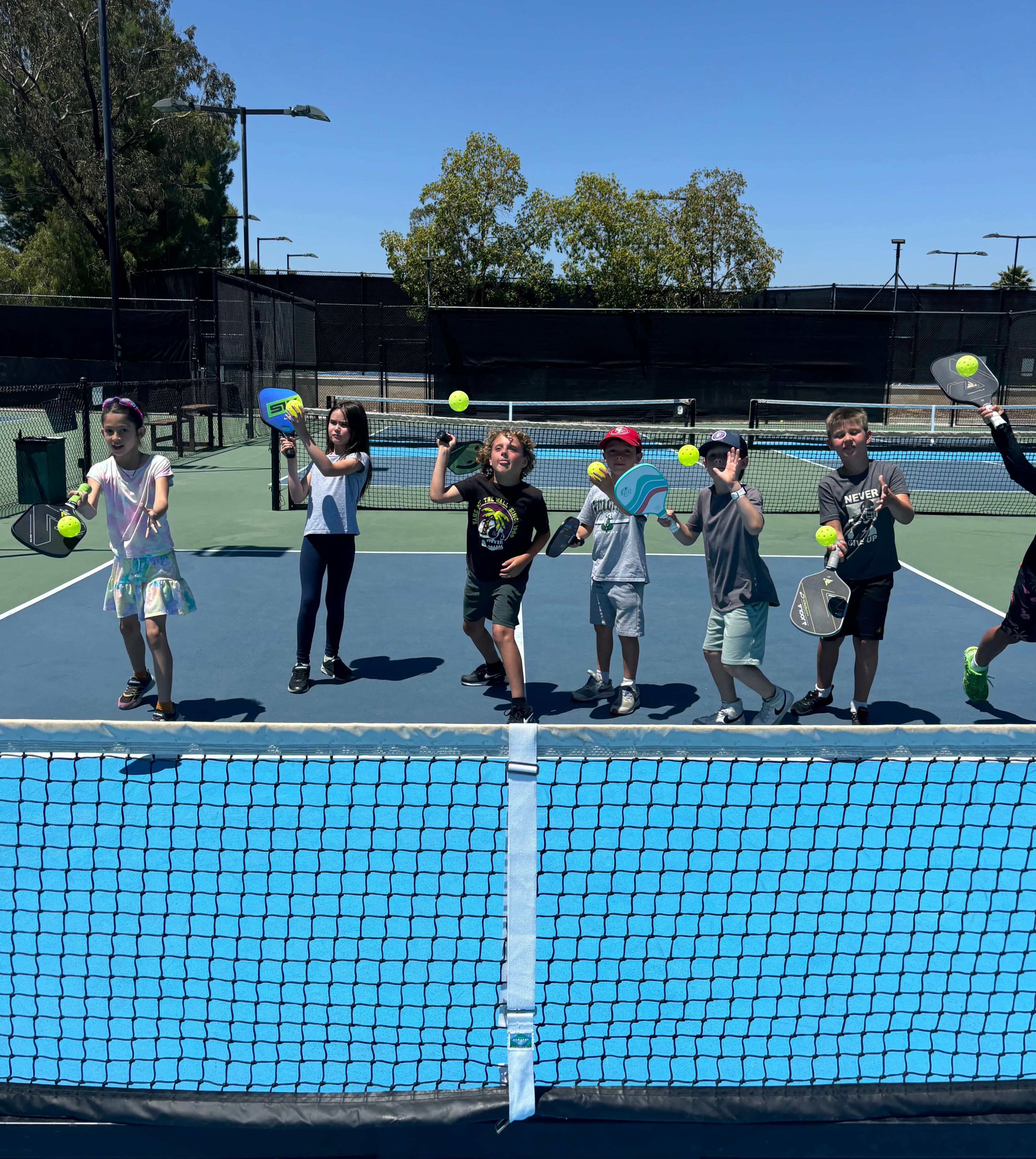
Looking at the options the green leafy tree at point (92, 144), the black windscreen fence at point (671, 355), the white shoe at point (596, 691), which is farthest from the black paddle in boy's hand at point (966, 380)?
the green leafy tree at point (92, 144)

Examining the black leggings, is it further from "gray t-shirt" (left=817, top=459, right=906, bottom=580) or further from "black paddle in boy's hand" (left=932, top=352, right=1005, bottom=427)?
"black paddle in boy's hand" (left=932, top=352, right=1005, bottom=427)

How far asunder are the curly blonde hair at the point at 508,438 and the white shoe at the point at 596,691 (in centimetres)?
141

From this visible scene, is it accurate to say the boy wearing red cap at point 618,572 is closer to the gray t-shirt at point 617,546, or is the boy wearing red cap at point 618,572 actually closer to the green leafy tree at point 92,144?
the gray t-shirt at point 617,546

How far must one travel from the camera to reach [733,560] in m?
5.37

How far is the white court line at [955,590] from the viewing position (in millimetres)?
8500

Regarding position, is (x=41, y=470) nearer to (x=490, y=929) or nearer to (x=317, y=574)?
(x=317, y=574)

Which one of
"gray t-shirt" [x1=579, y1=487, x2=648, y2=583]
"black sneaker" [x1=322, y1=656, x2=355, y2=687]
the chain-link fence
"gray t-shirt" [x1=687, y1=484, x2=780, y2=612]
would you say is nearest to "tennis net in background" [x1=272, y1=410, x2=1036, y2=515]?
the chain-link fence

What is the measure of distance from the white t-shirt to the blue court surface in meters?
1.03

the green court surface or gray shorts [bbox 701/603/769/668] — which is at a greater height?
gray shorts [bbox 701/603/769/668]

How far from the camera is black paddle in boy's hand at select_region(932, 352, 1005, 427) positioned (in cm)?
547

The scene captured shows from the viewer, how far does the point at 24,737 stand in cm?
257

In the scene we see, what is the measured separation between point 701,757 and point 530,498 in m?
2.90

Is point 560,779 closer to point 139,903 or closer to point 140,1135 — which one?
point 139,903

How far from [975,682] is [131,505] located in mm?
4981
